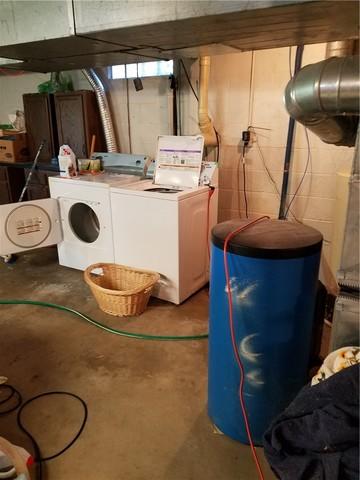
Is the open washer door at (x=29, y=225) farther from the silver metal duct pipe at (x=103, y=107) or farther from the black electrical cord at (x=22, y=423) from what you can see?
the black electrical cord at (x=22, y=423)

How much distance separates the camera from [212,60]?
3062 millimetres

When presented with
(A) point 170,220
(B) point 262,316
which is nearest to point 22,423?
(B) point 262,316

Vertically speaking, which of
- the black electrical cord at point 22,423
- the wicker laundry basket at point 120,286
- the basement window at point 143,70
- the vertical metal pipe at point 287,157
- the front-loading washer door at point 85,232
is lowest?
the black electrical cord at point 22,423

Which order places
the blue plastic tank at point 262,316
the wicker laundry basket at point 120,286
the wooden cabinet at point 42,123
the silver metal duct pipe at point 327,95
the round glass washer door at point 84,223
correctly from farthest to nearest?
the wooden cabinet at point 42,123 → the round glass washer door at point 84,223 → the wicker laundry basket at point 120,286 → the blue plastic tank at point 262,316 → the silver metal duct pipe at point 327,95

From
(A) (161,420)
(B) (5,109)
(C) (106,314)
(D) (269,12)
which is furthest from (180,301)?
(B) (5,109)

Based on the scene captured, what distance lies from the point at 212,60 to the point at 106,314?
2.29 meters

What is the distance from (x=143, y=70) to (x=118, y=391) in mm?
2943

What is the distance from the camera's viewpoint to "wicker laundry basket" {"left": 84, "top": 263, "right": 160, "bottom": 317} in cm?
251

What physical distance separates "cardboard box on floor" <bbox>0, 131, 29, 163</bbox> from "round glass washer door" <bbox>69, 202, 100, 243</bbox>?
134 centimetres

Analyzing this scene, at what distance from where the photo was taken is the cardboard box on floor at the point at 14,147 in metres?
4.12

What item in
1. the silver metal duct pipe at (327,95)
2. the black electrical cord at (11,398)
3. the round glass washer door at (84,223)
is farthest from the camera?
the round glass washer door at (84,223)

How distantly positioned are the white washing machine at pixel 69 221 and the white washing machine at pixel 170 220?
0.48ft

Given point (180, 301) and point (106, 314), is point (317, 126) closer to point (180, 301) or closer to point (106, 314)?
point (180, 301)

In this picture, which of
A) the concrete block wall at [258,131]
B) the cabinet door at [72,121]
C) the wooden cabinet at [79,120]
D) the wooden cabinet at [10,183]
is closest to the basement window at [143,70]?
the concrete block wall at [258,131]
